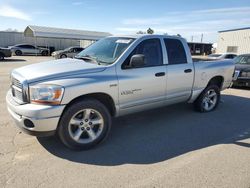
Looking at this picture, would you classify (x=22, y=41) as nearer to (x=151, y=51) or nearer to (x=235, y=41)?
(x=235, y=41)

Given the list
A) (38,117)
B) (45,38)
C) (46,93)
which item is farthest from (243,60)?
(45,38)

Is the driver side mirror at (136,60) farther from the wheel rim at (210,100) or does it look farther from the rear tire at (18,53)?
the rear tire at (18,53)

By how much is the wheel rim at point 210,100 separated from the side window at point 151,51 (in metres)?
2.04

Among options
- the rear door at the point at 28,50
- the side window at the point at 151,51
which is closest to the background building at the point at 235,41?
the rear door at the point at 28,50

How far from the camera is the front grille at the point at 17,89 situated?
11.3ft

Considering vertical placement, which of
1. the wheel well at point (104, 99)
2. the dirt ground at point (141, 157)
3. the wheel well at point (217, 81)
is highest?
the wheel well at point (217, 81)

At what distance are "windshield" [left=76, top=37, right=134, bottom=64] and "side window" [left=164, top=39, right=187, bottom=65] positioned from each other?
910 mm

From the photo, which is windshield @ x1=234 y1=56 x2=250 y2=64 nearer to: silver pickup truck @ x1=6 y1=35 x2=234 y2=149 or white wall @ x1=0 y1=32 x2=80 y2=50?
silver pickup truck @ x1=6 y1=35 x2=234 y2=149

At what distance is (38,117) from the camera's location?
317 cm

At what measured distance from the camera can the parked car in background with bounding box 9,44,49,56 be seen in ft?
98.2

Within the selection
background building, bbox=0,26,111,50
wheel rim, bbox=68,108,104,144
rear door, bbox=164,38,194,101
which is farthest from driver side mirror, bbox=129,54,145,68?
background building, bbox=0,26,111,50

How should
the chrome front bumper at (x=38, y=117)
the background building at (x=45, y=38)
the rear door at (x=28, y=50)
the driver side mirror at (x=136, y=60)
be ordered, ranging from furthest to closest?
the background building at (x=45, y=38)
the rear door at (x=28, y=50)
the driver side mirror at (x=136, y=60)
the chrome front bumper at (x=38, y=117)

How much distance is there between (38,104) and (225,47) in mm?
33647

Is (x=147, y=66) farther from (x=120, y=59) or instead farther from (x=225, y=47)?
(x=225, y=47)
